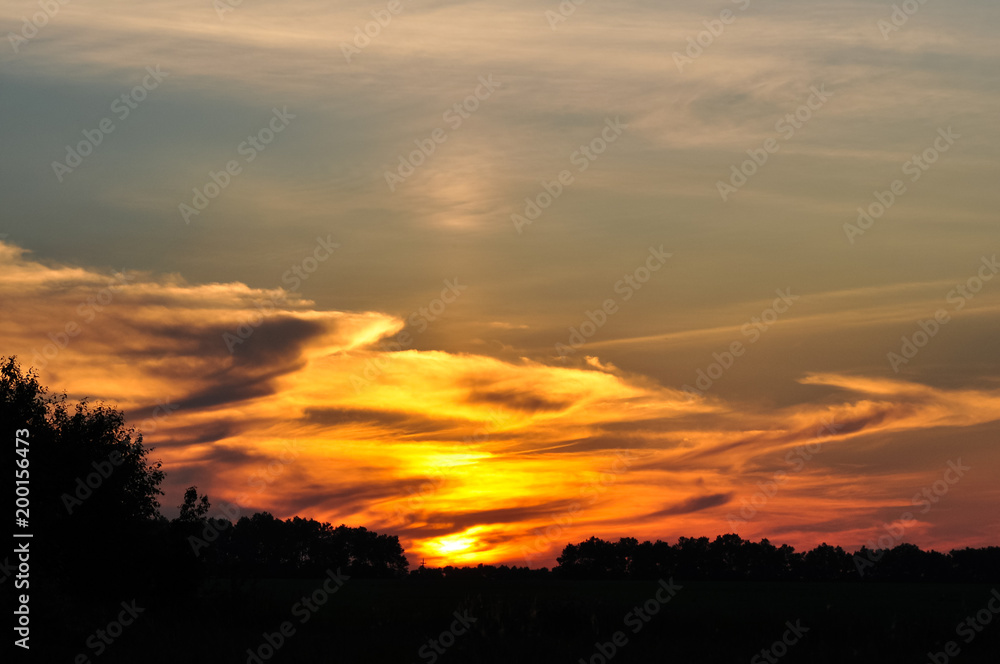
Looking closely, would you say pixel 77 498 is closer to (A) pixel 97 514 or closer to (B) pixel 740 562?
(A) pixel 97 514

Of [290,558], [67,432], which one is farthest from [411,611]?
[290,558]

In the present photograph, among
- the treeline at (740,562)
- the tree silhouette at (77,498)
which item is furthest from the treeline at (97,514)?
the treeline at (740,562)

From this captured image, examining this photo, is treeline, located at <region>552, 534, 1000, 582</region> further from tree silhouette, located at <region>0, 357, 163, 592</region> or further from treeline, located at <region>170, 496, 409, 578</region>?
tree silhouette, located at <region>0, 357, 163, 592</region>

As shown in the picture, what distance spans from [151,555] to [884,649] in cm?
Result: 3682

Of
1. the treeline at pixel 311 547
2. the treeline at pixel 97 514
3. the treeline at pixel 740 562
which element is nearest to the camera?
the treeline at pixel 97 514

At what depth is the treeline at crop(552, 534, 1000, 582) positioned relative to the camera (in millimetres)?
114688

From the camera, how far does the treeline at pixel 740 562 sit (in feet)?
376

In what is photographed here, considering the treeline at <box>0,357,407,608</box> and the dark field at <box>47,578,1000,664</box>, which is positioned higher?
the treeline at <box>0,357,407,608</box>

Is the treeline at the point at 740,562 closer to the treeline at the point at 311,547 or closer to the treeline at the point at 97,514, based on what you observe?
the treeline at the point at 311,547

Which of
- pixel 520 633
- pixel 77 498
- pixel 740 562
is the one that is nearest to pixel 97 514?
pixel 77 498

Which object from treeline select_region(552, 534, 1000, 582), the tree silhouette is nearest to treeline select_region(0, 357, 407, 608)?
the tree silhouette

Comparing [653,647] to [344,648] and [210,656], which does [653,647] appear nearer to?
[344,648]

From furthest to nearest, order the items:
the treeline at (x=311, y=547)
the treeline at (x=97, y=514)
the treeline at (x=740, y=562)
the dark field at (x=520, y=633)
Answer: the treeline at (x=311, y=547), the treeline at (x=740, y=562), the treeline at (x=97, y=514), the dark field at (x=520, y=633)

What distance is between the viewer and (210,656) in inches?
1305
